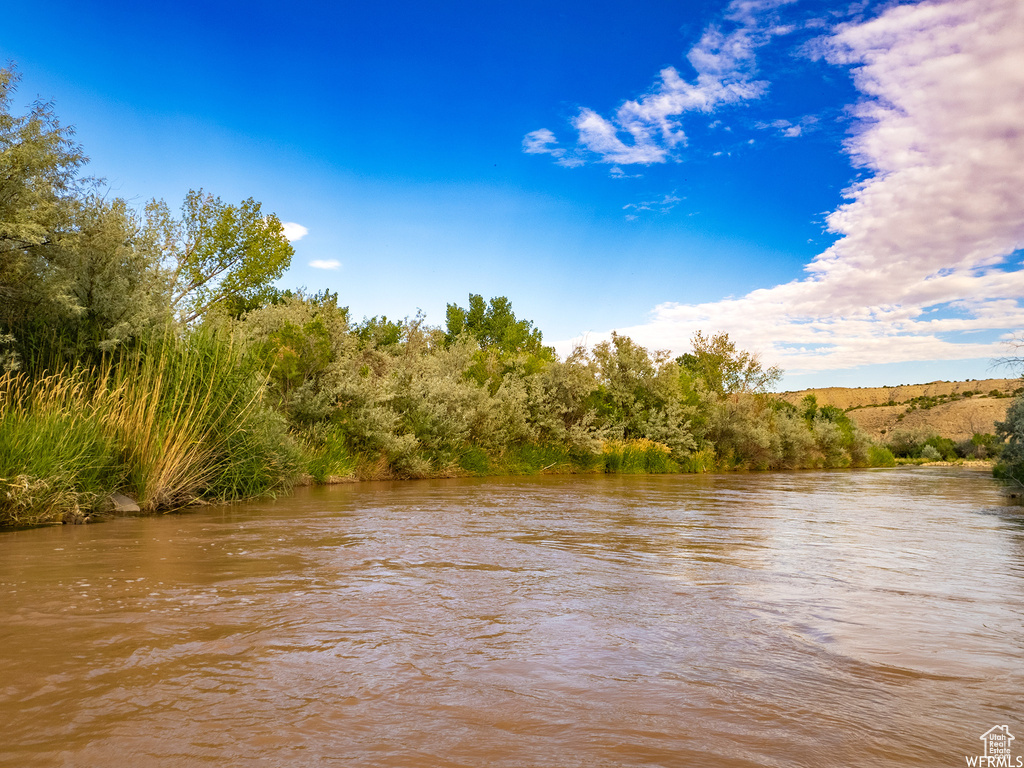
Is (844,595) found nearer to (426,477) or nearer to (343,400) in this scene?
(343,400)

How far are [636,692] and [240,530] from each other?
5758 mm

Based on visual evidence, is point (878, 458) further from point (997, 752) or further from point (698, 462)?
point (997, 752)

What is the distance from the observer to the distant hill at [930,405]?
56.2 meters

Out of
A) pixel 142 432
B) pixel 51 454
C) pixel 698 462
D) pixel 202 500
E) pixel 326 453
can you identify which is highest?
pixel 142 432

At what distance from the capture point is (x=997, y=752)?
2.24 meters

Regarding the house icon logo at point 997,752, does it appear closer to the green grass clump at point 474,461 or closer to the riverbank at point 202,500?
the riverbank at point 202,500

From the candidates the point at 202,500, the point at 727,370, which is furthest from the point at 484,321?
the point at 202,500

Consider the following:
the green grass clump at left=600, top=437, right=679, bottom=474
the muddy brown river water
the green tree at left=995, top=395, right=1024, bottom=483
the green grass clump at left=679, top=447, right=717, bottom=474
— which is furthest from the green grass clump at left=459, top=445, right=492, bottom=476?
the green tree at left=995, top=395, right=1024, bottom=483

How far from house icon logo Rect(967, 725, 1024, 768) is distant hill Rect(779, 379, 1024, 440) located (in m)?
52.1

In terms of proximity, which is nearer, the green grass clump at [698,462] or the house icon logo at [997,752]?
the house icon logo at [997,752]

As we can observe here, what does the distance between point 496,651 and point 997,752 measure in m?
2.01

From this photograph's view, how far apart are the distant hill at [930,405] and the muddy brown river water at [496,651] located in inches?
1958

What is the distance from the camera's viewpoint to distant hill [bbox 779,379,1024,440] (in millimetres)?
56250

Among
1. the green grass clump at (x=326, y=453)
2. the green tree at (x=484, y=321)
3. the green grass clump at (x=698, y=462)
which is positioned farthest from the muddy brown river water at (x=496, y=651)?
the green tree at (x=484, y=321)
